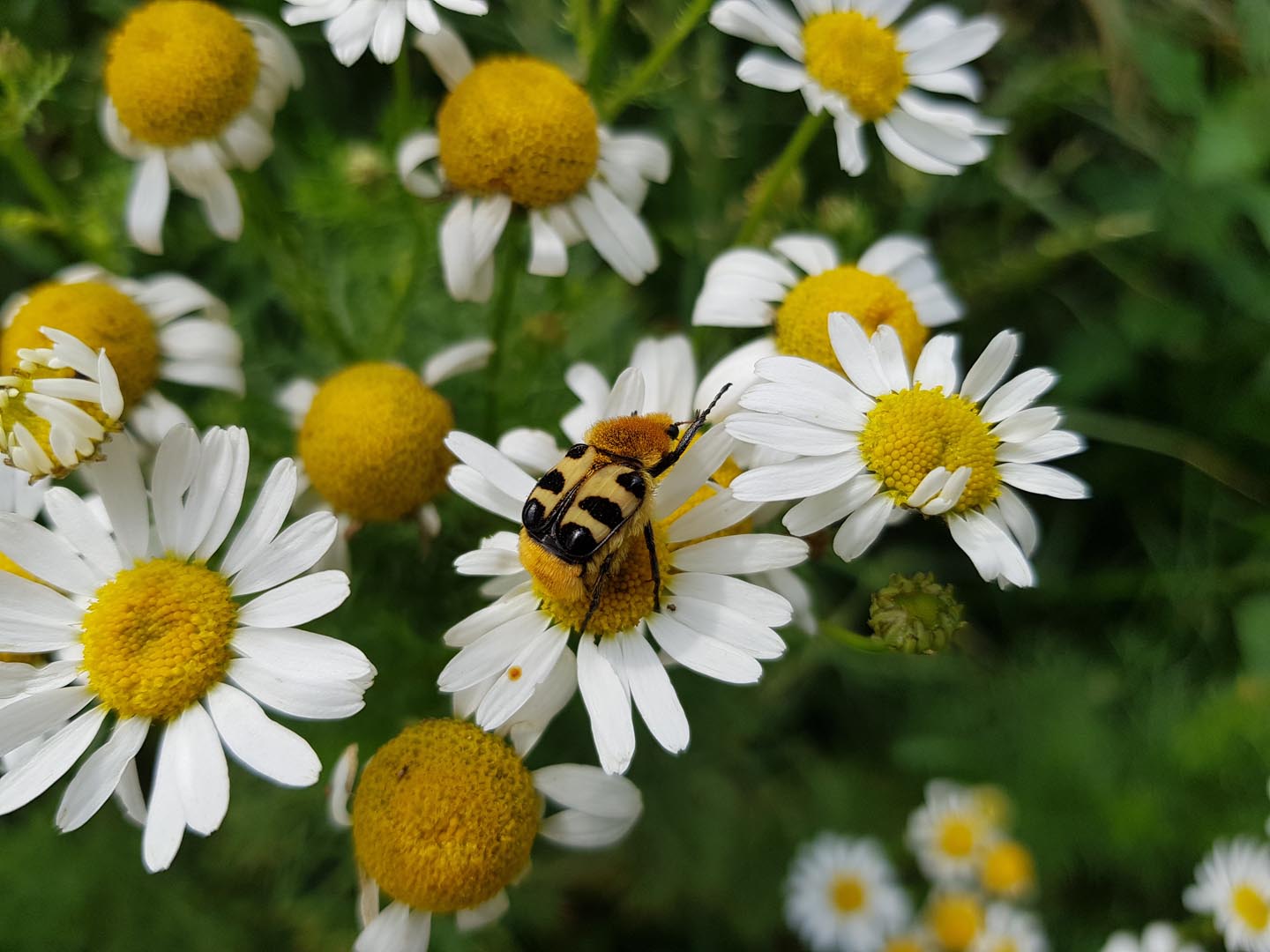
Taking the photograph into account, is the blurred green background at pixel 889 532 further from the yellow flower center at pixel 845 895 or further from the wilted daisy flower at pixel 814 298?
the wilted daisy flower at pixel 814 298

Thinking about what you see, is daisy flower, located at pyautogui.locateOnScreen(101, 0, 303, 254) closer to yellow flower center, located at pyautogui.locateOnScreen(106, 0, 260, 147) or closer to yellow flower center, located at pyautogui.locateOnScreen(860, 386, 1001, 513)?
yellow flower center, located at pyautogui.locateOnScreen(106, 0, 260, 147)

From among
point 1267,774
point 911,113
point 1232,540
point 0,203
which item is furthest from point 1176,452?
point 0,203

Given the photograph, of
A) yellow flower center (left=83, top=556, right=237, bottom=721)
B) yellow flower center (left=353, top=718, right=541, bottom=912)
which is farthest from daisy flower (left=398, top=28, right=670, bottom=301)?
yellow flower center (left=353, top=718, right=541, bottom=912)

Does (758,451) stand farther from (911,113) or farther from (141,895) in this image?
(141,895)

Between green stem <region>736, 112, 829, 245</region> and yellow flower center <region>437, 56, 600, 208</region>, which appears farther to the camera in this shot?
green stem <region>736, 112, 829, 245</region>

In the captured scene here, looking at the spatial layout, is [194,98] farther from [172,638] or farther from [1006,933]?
[1006,933]
